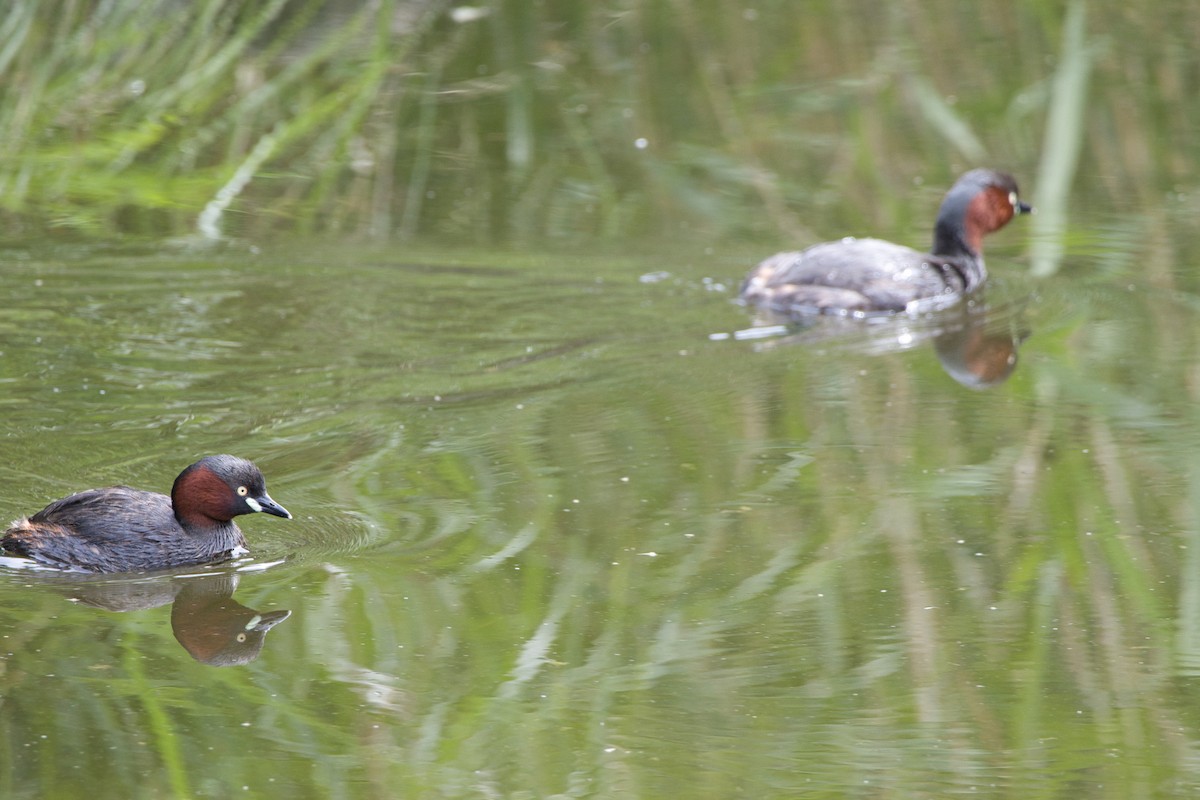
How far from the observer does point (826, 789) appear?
193 inches

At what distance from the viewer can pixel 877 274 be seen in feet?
33.3

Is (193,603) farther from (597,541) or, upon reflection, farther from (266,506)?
(597,541)

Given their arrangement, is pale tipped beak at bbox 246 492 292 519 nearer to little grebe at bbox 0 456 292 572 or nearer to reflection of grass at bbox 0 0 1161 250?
little grebe at bbox 0 456 292 572

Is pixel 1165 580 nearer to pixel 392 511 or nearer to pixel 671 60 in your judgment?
pixel 392 511

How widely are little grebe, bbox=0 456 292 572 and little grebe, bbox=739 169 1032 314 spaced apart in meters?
4.10

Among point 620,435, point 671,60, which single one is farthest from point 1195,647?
point 671,60

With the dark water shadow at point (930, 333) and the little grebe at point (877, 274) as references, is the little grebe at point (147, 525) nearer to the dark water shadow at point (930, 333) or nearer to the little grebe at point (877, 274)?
the dark water shadow at point (930, 333)

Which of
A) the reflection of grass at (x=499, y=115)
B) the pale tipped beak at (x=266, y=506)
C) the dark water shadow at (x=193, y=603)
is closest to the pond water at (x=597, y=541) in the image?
the dark water shadow at (x=193, y=603)

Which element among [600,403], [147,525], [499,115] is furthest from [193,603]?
[499,115]

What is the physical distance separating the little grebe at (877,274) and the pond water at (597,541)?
0.67ft

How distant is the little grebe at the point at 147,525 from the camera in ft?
21.7

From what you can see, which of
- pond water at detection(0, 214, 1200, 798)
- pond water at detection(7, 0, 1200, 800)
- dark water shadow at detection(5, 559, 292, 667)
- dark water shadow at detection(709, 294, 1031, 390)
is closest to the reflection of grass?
pond water at detection(7, 0, 1200, 800)

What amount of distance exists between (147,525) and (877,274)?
4.82 metres

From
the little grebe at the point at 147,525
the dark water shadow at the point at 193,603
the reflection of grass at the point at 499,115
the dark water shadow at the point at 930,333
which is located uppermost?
the reflection of grass at the point at 499,115
